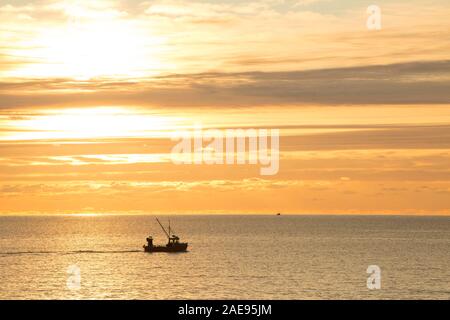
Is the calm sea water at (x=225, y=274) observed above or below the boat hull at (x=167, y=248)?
below

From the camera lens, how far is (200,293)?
100 m

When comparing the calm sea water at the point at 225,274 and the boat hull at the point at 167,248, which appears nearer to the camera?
the calm sea water at the point at 225,274

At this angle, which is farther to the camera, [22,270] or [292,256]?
[292,256]

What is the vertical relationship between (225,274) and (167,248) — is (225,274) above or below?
below

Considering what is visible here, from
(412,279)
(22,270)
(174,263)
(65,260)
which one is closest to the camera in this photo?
(412,279)

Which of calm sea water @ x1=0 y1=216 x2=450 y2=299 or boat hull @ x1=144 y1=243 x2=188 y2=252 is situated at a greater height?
boat hull @ x1=144 y1=243 x2=188 y2=252

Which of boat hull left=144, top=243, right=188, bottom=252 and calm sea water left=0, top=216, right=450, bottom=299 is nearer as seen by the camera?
calm sea water left=0, top=216, right=450, bottom=299

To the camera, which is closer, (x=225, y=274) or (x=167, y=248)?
(x=225, y=274)

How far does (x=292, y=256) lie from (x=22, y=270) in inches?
2375
